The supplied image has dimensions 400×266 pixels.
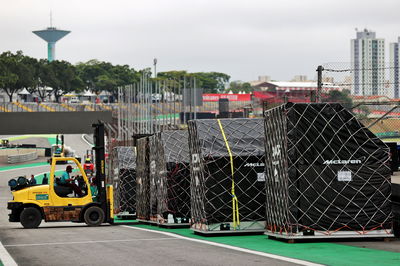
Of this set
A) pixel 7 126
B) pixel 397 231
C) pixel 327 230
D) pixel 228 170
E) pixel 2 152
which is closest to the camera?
pixel 327 230

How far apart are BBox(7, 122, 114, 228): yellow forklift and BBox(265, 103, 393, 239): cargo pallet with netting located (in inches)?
370

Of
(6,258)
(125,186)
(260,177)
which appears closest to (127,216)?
(125,186)

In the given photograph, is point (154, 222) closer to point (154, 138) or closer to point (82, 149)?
point (154, 138)

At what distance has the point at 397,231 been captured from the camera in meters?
17.5

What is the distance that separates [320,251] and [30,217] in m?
12.8

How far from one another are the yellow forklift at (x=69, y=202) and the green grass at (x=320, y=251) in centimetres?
779

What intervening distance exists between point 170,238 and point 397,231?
482cm

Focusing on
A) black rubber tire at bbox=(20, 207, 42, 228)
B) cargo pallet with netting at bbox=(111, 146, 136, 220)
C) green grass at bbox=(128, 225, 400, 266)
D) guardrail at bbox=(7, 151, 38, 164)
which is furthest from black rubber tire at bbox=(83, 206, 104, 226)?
guardrail at bbox=(7, 151, 38, 164)

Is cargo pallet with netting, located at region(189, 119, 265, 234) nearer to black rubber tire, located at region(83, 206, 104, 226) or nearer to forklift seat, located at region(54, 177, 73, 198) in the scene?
black rubber tire, located at region(83, 206, 104, 226)

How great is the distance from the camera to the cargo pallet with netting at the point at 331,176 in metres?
16.4

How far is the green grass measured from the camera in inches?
508

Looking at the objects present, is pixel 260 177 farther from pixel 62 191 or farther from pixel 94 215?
pixel 62 191

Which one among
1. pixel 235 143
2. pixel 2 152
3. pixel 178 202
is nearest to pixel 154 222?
pixel 178 202

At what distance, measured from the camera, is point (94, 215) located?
2492 cm
